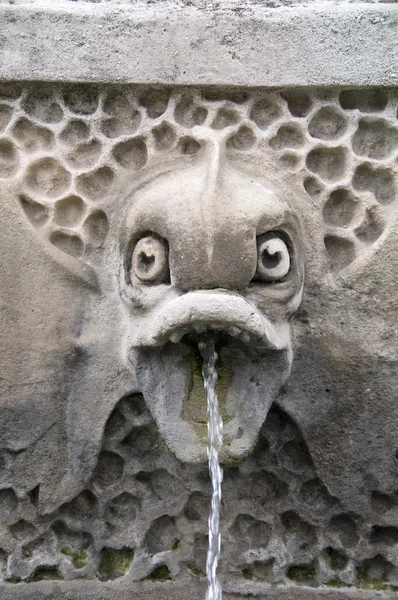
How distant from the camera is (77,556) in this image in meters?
1.46

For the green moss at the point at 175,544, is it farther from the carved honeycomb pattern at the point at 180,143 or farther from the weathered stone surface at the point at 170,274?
the carved honeycomb pattern at the point at 180,143

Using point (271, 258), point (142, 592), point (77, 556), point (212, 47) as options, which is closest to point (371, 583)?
point (142, 592)

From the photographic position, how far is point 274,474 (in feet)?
4.73

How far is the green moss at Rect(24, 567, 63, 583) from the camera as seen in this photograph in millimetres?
1436

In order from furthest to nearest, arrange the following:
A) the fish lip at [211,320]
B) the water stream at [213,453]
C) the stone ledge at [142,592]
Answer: the stone ledge at [142,592] < the water stream at [213,453] < the fish lip at [211,320]

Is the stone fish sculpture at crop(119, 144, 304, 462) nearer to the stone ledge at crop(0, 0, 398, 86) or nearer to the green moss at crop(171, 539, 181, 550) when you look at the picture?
the stone ledge at crop(0, 0, 398, 86)

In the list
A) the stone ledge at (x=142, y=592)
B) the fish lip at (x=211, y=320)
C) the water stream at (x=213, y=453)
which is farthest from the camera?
the stone ledge at (x=142, y=592)

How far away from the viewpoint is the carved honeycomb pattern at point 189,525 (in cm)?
143

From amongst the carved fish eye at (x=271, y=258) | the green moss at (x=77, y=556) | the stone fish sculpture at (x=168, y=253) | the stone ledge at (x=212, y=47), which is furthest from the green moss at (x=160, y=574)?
the stone ledge at (x=212, y=47)

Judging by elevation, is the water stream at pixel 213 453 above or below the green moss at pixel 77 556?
above

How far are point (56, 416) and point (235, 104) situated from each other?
704 millimetres

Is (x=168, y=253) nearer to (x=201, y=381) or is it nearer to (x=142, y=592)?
(x=201, y=381)

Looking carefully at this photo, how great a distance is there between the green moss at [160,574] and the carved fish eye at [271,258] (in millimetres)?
649

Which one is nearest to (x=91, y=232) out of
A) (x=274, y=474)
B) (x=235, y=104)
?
(x=235, y=104)
